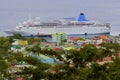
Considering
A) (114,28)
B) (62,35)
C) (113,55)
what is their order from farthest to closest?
(114,28), (62,35), (113,55)

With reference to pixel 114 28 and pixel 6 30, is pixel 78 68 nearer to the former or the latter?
pixel 6 30

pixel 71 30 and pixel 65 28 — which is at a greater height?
pixel 65 28

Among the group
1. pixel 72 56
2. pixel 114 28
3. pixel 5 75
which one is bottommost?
pixel 114 28

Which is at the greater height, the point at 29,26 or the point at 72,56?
the point at 72,56

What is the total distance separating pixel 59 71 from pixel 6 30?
38787 millimetres

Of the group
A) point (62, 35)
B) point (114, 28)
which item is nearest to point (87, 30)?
point (114, 28)

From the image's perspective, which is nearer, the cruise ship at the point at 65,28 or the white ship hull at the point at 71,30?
the white ship hull at the point at 71,30

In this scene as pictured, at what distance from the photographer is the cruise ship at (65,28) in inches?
1881

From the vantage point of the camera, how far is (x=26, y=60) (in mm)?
8633

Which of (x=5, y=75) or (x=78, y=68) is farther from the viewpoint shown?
(x=5, y=75)

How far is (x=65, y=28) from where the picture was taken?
49.1 metres

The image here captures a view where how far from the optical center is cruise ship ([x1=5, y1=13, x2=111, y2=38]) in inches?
1881

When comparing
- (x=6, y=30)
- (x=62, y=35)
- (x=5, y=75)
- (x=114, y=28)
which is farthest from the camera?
(x=114, y=28)

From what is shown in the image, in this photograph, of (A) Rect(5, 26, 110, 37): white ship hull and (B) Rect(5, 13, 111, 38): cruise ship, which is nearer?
(A) Rect(5, 26, 110, 37): white ship hull
